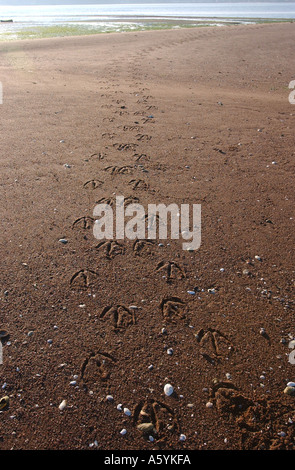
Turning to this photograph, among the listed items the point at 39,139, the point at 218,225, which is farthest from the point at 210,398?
the point at 39,139

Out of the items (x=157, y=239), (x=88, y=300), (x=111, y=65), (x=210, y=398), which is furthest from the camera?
(x=111, y=65)

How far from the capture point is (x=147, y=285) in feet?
11.3

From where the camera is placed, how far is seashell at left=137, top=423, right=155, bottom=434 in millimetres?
2303

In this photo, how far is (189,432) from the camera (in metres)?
2.30

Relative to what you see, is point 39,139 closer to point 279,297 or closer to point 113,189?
point 113,189

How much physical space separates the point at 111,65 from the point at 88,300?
12.9 m
